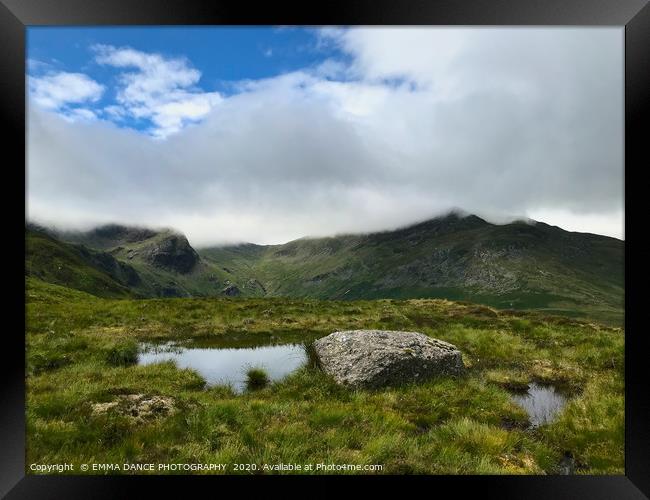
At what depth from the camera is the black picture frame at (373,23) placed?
188 inches

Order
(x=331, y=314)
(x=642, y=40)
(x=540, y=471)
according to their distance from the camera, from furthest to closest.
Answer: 1. (x=331, y=314)
2. (x=540, y=471)
3. (x=642, y=40)

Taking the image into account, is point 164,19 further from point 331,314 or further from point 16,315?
point 331,314

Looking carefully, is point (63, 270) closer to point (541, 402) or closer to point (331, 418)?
point (331, 418)

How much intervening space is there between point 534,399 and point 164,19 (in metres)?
11.2

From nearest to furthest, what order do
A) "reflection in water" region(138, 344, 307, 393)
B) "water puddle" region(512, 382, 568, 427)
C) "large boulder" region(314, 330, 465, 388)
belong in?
"water puddle" region(512, 382, 568, 427) < "large boulder" region(314, 330, 465, 388) < "reflection in water" region(138, 344, 307, 393)

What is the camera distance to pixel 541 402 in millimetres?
8539

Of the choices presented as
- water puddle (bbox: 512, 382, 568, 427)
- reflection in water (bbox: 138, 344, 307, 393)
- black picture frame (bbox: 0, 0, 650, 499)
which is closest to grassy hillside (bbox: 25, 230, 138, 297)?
reflection in water (bbox: 138, 344, 307, 393)

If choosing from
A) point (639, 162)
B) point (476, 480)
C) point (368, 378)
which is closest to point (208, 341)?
point (368, 378)

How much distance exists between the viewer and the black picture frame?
4.77 meters

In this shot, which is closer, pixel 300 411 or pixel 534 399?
pixel 300 411

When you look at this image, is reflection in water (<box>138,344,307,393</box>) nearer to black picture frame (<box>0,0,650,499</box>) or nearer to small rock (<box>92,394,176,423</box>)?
small rock (<box>92,394,176,423</box>)

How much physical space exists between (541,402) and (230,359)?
9.61 meters

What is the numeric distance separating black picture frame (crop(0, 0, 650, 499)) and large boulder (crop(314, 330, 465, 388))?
462 centimetres

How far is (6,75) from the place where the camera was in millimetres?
4941
